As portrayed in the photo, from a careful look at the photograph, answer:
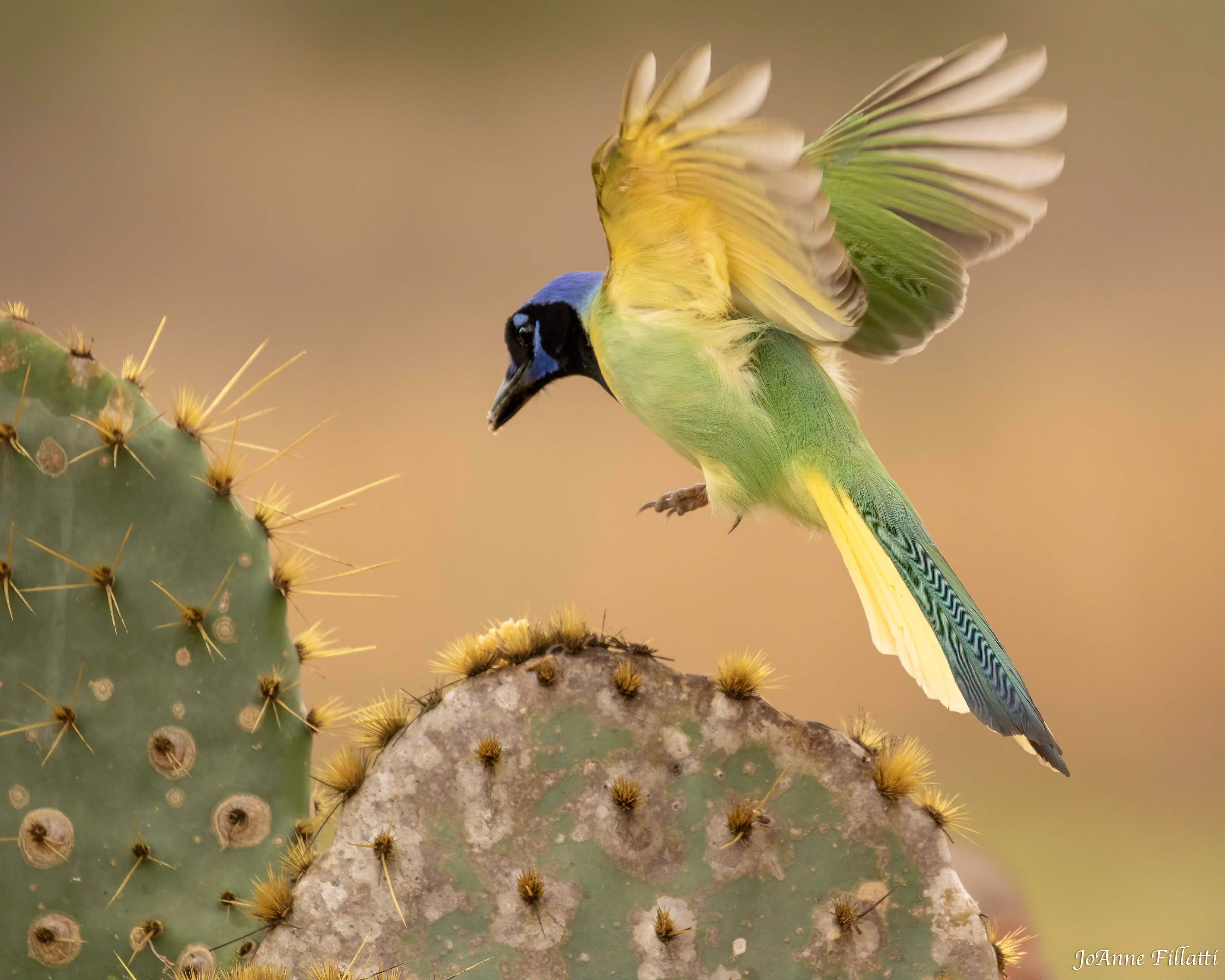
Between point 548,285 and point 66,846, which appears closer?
point 66,846

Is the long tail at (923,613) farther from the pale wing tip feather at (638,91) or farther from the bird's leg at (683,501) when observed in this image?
the pale wing tip feather at (638,91)

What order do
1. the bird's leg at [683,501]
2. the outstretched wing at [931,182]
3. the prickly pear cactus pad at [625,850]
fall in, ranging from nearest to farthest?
the prickly pear cactus pad at [625,850], the outstretched wing at [931,182], the bird's leg at [683,501]

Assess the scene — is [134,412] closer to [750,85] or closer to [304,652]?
[304,652]

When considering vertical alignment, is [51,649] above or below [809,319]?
below

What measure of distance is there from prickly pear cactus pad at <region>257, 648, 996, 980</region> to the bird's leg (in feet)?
1.07

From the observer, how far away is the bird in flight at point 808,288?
2.24ft

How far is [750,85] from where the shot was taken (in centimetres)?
64

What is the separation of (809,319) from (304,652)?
420 millimetres

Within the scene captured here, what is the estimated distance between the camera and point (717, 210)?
0.77 metres

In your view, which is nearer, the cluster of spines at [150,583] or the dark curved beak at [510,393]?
the cluster of spines at [150,583]

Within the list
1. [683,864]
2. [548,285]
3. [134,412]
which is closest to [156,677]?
[134,412]

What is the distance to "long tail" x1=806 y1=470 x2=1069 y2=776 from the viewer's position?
646mm

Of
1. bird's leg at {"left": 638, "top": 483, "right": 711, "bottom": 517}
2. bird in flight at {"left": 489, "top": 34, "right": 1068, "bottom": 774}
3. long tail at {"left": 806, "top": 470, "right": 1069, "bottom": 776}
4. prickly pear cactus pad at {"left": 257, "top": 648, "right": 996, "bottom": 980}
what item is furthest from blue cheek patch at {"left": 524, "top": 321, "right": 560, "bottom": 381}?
prickly pear cactus pad at {"left": 257, "top": 648, "right": 996, "bottom": 980}
